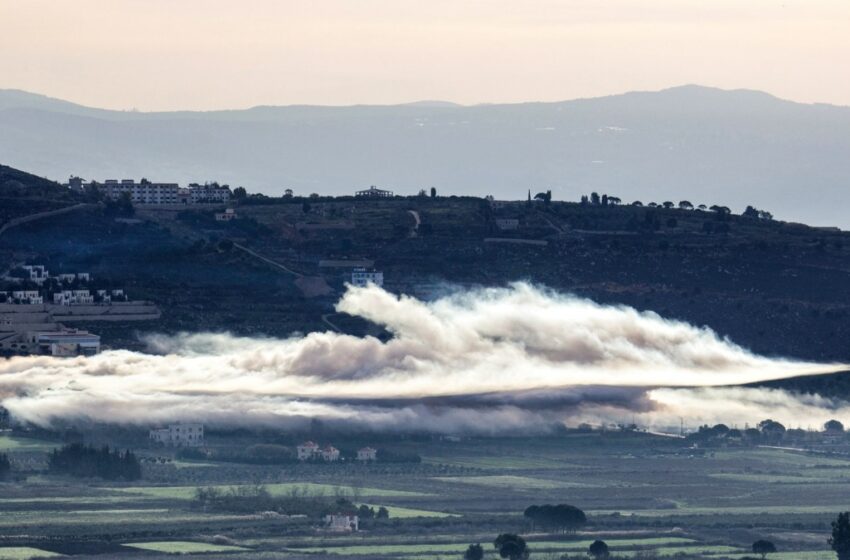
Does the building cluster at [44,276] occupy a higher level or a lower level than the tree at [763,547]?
higher

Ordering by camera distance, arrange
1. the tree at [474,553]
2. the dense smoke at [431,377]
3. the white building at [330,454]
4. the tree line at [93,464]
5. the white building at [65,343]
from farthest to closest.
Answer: the white building at [65,343] → the dense smoke at [431,377] → the white building at [330,454] → the tree line at [93,464] → the tree at [474,553]

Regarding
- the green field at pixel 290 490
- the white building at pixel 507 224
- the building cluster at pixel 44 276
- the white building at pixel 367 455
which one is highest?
the white building at pixel 507 224

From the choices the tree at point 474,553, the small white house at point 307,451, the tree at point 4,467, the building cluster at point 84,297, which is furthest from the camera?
the building cluster at point 84,297

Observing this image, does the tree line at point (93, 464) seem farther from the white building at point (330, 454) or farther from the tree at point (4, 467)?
the white building at point (330, 454)

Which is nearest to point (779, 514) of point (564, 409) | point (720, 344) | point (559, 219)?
point (564, 409)

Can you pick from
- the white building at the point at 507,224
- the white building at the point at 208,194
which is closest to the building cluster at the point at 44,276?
the white building at the point at 208,194

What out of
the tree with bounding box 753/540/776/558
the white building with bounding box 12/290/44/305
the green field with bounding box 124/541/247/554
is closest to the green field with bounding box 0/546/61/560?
the green field with bounding box 124/541/247/554

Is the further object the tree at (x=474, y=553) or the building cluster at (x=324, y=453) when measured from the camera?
the building cluster at (x=324, y=453)
